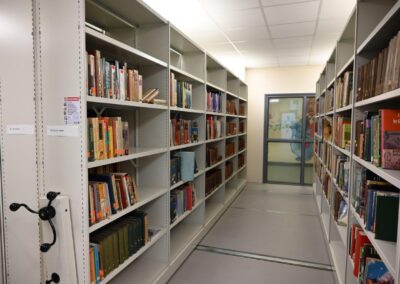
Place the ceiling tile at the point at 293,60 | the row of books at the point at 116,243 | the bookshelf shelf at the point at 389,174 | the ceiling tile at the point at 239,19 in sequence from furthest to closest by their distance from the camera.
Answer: the ceiling tile at the point at 293,60 < the ceiling tile at the point at 239,19 < the row of books at the point at 116,243 < the bookshelf shelf at the point at 389,174

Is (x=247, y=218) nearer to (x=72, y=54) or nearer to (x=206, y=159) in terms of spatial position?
(x=206, y=159)

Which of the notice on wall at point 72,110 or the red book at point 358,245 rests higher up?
the notice on wall at point 72,110

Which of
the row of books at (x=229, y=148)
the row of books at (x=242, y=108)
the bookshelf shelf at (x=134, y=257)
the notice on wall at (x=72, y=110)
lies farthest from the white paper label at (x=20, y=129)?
the row of books at (x=242, y=108)

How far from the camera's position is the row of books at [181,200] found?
2704mm

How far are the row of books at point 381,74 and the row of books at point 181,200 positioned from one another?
1811 millimetres

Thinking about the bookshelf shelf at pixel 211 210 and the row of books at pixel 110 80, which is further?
the bookshelf shelf at pixel 211 210

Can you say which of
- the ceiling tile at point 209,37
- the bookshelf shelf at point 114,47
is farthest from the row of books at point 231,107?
the bookshelf shelf at point 114,47

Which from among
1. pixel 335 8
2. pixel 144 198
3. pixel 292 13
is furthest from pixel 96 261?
pixel 335 8

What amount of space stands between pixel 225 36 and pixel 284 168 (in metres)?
3.67

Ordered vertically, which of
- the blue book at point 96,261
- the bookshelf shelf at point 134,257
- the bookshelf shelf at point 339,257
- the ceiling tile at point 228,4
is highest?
the ceiling tile at point 228,4

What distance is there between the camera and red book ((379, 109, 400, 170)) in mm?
1372

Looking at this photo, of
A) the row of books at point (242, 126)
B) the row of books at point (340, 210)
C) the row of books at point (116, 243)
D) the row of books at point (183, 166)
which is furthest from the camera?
the row of books at point (242, 126)

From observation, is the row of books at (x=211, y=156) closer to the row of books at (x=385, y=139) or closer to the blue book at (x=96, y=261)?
the blue book at (x=96, y=261)

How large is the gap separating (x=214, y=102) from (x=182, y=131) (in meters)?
1.25
